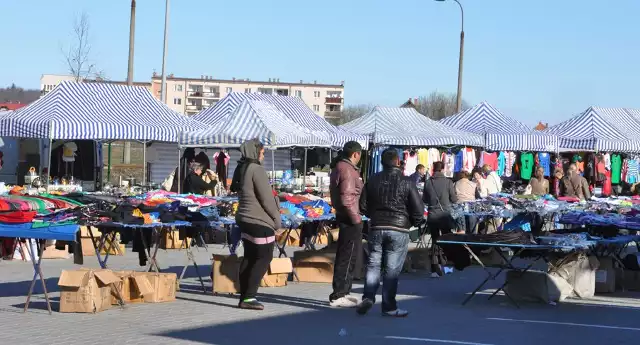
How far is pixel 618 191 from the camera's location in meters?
32.3

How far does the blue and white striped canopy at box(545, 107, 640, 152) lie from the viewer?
30.1 m

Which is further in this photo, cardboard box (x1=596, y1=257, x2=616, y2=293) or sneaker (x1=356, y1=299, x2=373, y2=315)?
cardboard box (x1=596, y1=257, x2=616, y2=293)

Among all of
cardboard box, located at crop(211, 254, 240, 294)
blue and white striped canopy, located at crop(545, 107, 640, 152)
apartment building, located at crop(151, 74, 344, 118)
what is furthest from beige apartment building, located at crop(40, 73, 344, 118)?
cardboard box, located at crop(211, 254, 240, 294)

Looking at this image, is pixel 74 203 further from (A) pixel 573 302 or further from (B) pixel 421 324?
(A) pixel 573 302

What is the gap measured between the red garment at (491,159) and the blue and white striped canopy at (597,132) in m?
1.92

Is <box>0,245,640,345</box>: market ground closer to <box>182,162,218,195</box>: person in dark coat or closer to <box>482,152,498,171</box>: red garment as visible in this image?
<box>182,162,218,195</box>: person in dark coat

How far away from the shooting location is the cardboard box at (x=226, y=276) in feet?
41.1

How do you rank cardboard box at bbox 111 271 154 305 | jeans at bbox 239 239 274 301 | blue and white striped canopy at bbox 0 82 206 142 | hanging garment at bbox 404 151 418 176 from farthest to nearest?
1. hanging garment at bbox 404 151 418 176
2. blue and white striped canopy at bbox 0 82 206 142
3. cardboard box at bbox 111 271 154 305
4. jeans at bbox 239 239 274 301

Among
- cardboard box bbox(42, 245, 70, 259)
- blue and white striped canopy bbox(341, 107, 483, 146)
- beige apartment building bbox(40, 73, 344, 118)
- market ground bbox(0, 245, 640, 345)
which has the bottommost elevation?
cardboard box bbox(42, 245, 70, 259)

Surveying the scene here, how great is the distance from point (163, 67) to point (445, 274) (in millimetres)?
22999

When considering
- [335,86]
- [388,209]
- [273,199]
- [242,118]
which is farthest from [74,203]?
[335,86]

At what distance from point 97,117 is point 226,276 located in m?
11.9

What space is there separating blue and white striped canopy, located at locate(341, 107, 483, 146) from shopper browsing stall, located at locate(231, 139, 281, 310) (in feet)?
52.7

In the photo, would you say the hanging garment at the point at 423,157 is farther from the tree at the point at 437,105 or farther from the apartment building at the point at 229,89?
the apartment building at the point at 229,89
